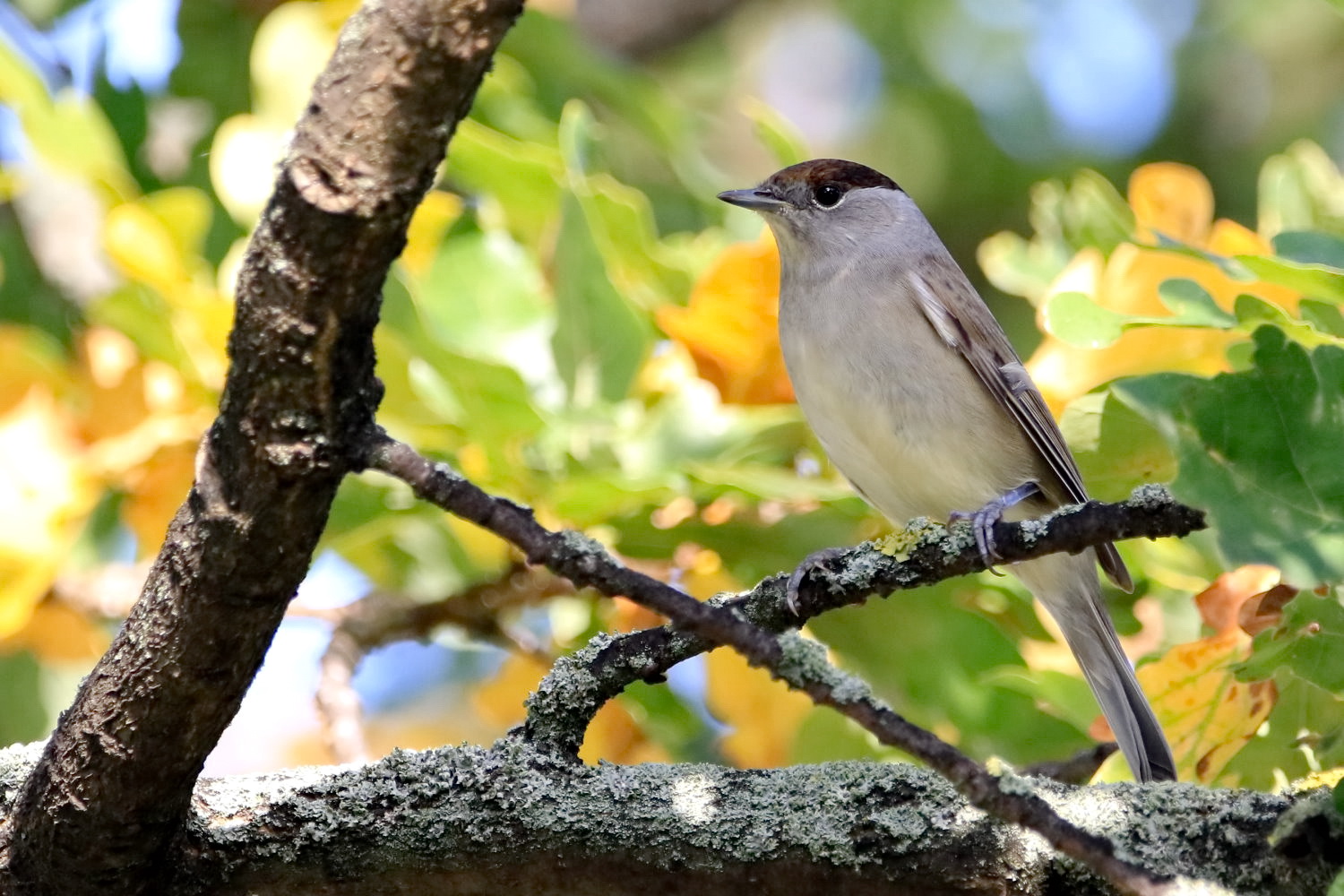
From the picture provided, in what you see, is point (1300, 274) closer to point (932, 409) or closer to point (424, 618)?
point (932, 409)

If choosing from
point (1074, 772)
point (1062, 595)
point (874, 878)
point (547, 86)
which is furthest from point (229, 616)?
point (547, 86)

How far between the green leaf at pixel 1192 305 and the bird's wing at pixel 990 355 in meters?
1.04

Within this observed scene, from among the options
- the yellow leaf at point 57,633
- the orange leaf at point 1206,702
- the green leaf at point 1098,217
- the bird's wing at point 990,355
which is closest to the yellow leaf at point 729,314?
the bird's wing at point 990,355

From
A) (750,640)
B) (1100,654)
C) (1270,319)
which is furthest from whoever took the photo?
(1100,654)

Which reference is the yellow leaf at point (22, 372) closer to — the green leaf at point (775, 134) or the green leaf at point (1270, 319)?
the green leaf at point (775, 134)

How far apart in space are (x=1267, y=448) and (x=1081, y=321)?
0.57 meters

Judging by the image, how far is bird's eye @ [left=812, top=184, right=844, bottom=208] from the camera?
4.41 m

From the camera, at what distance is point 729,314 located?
3287mm

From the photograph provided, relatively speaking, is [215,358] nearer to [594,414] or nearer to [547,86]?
[594,414]

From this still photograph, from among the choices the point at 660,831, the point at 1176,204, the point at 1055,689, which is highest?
the point at 1176,204

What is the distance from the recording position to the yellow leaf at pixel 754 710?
131 inches

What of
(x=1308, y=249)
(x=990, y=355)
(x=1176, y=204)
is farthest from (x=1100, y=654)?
(x=1308, y=249)

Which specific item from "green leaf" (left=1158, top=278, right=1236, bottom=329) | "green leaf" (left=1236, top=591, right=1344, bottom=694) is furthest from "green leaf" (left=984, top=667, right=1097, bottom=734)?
"green leaf" (left=1158, top=278, right=1236, bottom=329)

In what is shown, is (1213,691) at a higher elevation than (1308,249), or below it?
below
